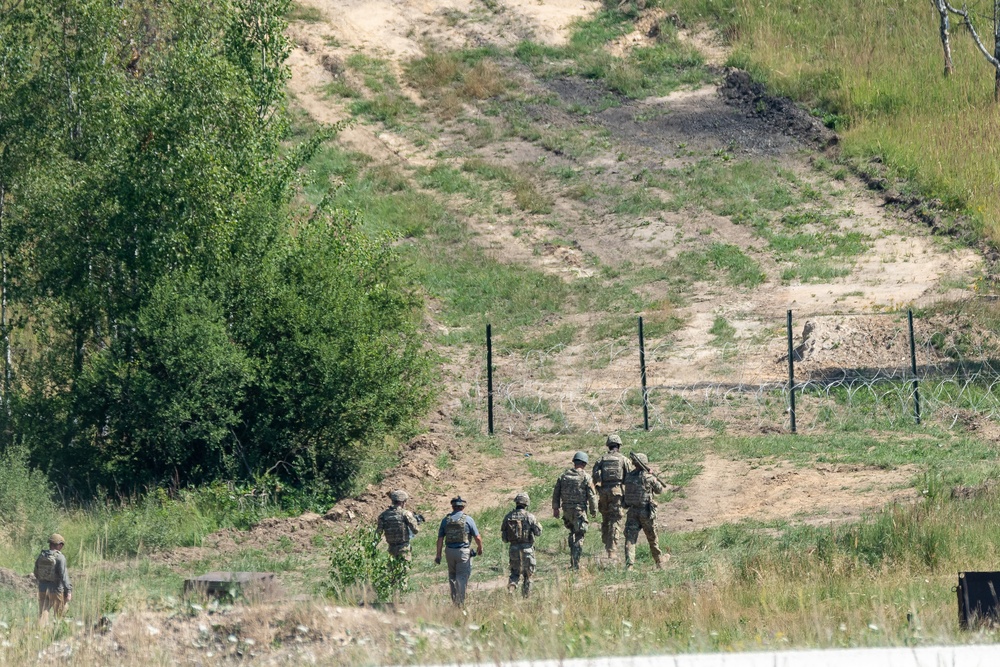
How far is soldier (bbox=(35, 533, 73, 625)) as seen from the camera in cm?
1355

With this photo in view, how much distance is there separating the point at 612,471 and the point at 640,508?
680 mm

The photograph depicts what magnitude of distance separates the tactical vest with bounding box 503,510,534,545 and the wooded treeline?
6737 millimetres

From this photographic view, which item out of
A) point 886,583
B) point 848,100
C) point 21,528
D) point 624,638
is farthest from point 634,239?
point 624,638

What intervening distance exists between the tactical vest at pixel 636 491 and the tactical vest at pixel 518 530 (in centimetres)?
178

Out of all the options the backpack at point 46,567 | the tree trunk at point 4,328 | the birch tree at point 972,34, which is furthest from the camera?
the birch tree at point 972,34

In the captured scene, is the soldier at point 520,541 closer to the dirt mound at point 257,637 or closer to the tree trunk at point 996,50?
the dirt mound at point 257,637

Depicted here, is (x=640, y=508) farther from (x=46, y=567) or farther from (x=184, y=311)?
(x=184, y=311)

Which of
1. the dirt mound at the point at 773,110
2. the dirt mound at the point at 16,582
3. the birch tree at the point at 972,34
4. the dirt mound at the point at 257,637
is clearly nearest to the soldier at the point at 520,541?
the dirt mound at the point at 257,637

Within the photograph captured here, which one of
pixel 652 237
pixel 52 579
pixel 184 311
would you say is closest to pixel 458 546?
pixel 52 579

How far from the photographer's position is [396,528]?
47.4 feet

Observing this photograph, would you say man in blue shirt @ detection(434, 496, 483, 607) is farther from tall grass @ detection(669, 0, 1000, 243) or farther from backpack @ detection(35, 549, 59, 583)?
tall grass @ detection(669, 0, 1000, 243)

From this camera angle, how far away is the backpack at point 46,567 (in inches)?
533

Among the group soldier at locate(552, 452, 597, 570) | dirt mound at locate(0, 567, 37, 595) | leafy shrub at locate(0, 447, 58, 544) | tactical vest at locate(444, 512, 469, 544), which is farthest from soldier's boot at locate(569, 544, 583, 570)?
leafy shrub at locate(0, 447, 58, 544)

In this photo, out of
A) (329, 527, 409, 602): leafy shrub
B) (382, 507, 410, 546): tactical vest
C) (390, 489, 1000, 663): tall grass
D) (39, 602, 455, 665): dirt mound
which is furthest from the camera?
(382, 507, 410, 546): tactical vest
